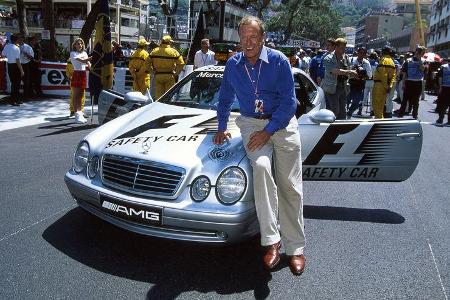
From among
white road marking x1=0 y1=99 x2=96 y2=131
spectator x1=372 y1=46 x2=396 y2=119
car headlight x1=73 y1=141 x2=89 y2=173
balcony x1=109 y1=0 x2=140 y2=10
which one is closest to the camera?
car headlight x1=73 y1=141 x2=89 y2=173

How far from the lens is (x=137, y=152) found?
335 centimetres

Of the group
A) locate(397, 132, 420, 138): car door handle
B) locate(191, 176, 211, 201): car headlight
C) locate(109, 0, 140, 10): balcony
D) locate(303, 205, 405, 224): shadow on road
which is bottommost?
locate(303, 205, 405, 224): shadow on road

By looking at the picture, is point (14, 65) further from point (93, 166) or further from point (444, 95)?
point (444, 95)

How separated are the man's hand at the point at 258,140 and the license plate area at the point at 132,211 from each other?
0.79 metres

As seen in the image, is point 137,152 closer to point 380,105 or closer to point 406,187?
point 406,187

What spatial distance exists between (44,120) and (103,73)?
169cm

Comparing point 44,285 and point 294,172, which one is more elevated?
point 294,172

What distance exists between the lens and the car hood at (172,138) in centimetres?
327

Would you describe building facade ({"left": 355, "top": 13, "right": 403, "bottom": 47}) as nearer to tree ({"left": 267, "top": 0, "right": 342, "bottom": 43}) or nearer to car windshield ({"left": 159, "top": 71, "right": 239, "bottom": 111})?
tree ({"left": 267, "top": 0, "right": 342, "bottom": 43})

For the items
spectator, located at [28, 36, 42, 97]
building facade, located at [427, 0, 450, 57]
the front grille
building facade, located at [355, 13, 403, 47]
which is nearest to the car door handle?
the front grille

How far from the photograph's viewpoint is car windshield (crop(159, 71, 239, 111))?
4.53 m

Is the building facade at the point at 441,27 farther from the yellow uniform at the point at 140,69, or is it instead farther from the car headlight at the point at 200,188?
the car headlight at the point at 200,188

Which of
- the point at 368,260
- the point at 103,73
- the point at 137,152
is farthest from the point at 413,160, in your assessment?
the point at 103,73

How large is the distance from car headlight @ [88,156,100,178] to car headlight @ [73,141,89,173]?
81 mm
